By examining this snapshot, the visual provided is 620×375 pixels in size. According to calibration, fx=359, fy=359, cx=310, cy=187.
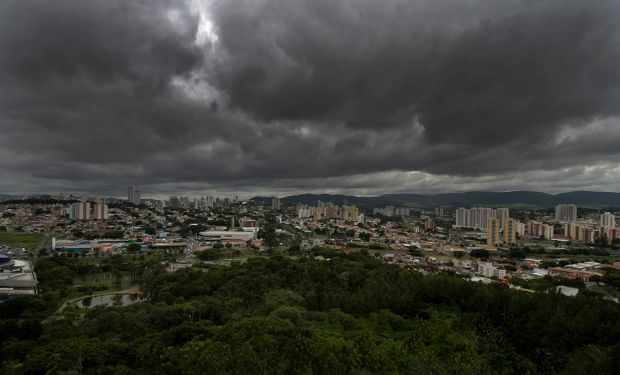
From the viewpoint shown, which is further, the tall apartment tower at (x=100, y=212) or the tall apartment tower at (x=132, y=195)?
the tall apartment tower at (x=132, y=195)

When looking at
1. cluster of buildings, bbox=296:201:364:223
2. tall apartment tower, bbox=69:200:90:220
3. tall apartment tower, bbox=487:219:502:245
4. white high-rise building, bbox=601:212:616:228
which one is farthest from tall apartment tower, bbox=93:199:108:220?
white high-rise building, bbox=601:212:616:228

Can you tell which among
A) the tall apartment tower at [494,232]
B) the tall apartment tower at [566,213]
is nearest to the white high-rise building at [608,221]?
the tall apartment tower at [566,213]

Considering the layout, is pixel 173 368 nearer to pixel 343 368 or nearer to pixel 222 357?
pixel 222 357

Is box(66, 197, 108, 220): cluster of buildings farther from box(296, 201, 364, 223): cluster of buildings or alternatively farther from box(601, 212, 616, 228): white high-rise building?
box(601, 212, 616, 228): white high-rise building

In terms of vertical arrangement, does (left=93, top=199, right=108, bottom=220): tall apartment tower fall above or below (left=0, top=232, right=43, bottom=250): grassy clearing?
above

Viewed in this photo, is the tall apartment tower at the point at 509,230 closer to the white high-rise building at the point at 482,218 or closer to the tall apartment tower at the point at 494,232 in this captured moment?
the tall apartment tower at the point at 494,232
